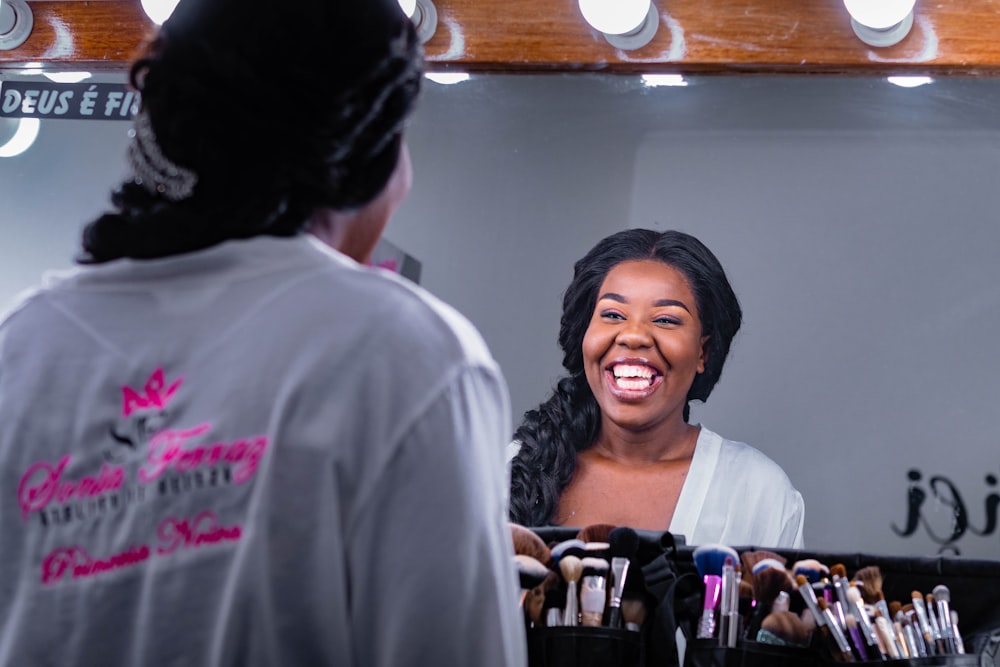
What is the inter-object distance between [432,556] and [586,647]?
0.49m

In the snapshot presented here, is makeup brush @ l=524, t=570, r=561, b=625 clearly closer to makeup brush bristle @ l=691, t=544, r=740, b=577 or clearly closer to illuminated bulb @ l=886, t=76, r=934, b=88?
makeup brush bristle @ l=691, t=544, r=740, b=577

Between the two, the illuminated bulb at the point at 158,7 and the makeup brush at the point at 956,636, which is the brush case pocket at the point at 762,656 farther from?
the illuminated bulb at the point at 158,7

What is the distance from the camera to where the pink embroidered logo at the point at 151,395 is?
464 mm

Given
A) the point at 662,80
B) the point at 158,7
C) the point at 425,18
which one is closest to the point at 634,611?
the point at 662,80

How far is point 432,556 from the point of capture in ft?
1.42

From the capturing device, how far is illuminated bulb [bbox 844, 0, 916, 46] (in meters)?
1.32

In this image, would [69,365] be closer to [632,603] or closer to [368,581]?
[368,581]

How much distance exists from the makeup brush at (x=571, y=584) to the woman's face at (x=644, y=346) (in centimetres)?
41

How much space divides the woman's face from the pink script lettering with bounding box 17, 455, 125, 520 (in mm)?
893

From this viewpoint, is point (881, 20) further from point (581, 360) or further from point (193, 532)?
point (193, 532)

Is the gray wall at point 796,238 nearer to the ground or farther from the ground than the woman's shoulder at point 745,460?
farther from the ground

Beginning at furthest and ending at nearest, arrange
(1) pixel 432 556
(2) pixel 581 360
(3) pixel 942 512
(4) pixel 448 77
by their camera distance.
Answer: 1. (4) pixel 448 77
2. (2) pixel 581 360
3. (3) pixel 942 512
4. (1) pixel 432 556

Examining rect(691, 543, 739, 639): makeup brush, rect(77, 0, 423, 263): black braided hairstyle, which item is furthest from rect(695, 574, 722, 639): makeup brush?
rect(77, 0, 423, 263): black braided hairstyle

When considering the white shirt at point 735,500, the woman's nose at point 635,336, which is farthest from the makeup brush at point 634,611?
the woman's nose at point 635,336
